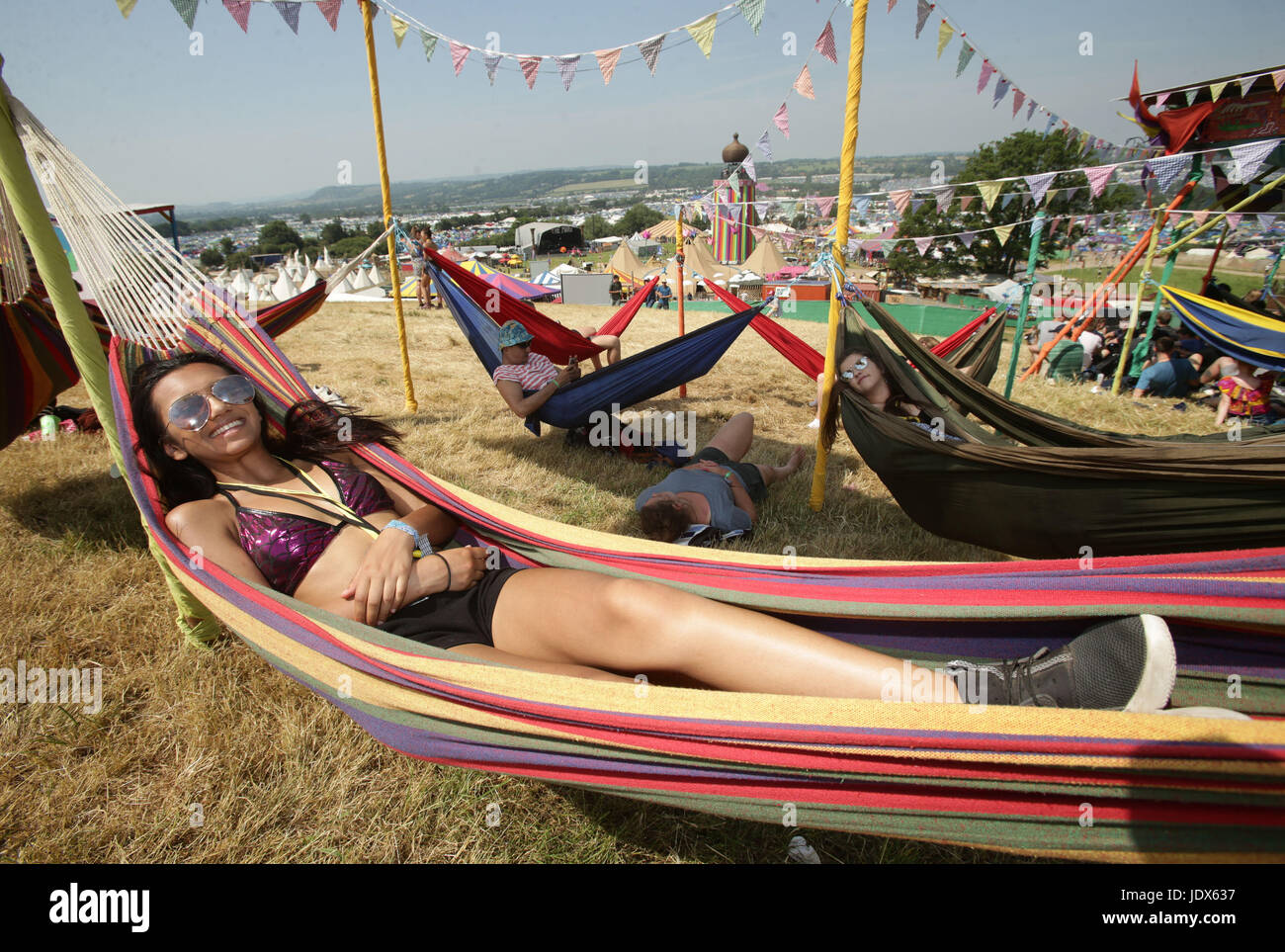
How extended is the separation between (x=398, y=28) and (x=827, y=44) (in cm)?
270

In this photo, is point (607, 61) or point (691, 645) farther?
point (607, 61)

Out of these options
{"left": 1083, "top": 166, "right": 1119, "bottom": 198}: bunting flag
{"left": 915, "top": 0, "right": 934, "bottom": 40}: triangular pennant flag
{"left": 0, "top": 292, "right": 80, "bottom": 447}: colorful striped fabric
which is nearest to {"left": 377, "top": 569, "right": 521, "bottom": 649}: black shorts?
{"left": 0, "top": 292, "right": 80, "bottom": 447}: colorful striped fabric

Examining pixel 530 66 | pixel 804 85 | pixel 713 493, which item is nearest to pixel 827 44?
pixel 804 85

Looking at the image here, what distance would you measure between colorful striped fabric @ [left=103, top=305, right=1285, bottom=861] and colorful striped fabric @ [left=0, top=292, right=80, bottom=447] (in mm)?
1888

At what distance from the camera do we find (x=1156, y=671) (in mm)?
1029

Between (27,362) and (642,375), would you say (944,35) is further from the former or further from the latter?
(27,362)

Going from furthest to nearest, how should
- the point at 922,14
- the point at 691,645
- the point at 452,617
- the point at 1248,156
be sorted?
the point at 1248,156
the point at 922,14
the point at 452,617
the point at 691,645

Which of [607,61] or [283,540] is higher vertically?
[607,61]

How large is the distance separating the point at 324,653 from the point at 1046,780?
51.3 inches

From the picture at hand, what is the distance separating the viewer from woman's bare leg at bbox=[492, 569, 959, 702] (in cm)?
115

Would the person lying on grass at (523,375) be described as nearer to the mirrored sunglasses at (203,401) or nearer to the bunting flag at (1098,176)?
the mirrored sunglasses at (203,401)

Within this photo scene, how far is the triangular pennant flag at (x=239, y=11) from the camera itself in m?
3.21

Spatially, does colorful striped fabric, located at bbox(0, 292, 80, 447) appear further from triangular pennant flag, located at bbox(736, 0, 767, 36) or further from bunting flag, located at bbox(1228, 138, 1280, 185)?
bunting flag, located at bbox(1228, 138, 1280, 185)

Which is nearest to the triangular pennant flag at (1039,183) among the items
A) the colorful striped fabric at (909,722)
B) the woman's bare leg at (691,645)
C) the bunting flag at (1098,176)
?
the bunting flag at (1098,176)
